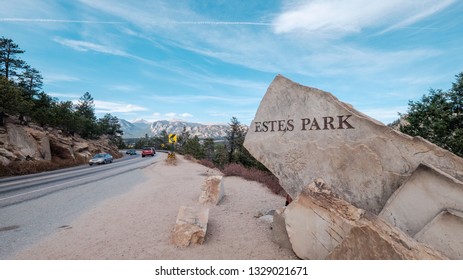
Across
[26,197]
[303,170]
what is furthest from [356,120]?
[26,197]

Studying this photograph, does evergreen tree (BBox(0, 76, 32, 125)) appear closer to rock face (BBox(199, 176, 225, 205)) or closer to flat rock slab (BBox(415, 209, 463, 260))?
rock face (BBox(199, 176, 225, 205))

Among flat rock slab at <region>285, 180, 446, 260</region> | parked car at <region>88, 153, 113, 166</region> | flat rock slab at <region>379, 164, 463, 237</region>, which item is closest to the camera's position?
flat rock slab at <region>285, 180, 446, 260</region>

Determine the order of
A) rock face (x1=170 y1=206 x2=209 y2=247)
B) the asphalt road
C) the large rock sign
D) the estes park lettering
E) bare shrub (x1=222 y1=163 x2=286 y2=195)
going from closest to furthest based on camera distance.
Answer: the large rock sign
rock face (x1=170 y1=206 x2=209 y2=247)
the estes park lettering
the asphalt road
bare shrub (x1=222 y1=163 x2=286 y2=195)

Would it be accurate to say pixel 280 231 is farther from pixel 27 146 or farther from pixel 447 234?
pixel 27 146

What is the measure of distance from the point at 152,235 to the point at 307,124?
12.1 feet

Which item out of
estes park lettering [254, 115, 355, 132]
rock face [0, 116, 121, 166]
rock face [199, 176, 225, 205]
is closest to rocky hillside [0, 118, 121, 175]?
rock face [0, 116, 121, 166]

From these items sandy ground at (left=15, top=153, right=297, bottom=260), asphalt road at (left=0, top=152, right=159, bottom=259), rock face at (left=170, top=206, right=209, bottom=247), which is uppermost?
rock face at (left=170, top=206, right=209, bottom=247)

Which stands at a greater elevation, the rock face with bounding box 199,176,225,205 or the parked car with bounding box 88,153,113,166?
the rock face with bounding box 199,176,225,205

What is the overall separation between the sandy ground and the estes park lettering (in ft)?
6.97

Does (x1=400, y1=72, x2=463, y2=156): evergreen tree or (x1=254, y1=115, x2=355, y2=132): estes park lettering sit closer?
(x1=254, y1=115, x2=355, y2=132): estes park lettering

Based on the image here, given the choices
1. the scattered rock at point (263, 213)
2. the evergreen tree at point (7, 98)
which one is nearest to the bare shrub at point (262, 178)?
the scattered rock at point (263, 213)

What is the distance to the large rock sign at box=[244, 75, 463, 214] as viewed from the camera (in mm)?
4059

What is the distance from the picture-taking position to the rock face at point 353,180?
317 centimetres

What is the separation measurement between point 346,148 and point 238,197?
191 inches
